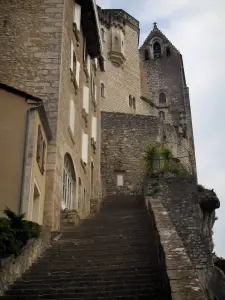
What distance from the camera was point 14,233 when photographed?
900cm

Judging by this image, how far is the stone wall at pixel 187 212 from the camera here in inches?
697

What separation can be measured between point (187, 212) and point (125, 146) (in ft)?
32.0

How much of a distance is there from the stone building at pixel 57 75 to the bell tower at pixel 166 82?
21.6 metres

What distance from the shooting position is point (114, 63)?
35.9m

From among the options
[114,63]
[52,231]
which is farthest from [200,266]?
[114,63]

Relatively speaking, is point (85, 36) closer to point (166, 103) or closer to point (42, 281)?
point (42, 281)

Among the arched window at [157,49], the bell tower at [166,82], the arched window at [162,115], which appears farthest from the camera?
the arched window at [157,49]

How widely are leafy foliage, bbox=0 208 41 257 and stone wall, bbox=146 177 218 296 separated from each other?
9156 mm

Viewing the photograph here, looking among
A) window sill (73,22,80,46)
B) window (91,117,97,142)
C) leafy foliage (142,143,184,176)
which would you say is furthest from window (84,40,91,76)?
leafy foliage (142,143,184,176)

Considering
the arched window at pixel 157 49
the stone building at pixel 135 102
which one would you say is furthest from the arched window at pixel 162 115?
the arched window at pixel 157 49

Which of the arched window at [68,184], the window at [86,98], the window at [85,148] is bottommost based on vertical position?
the arched window at [68,184]

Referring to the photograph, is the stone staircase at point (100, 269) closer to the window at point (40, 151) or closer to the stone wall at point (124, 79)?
the window at point (40, 151)

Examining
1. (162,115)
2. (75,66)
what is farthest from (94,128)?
(162,115)

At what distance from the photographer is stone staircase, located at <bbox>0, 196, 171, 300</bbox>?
25.7 ft
